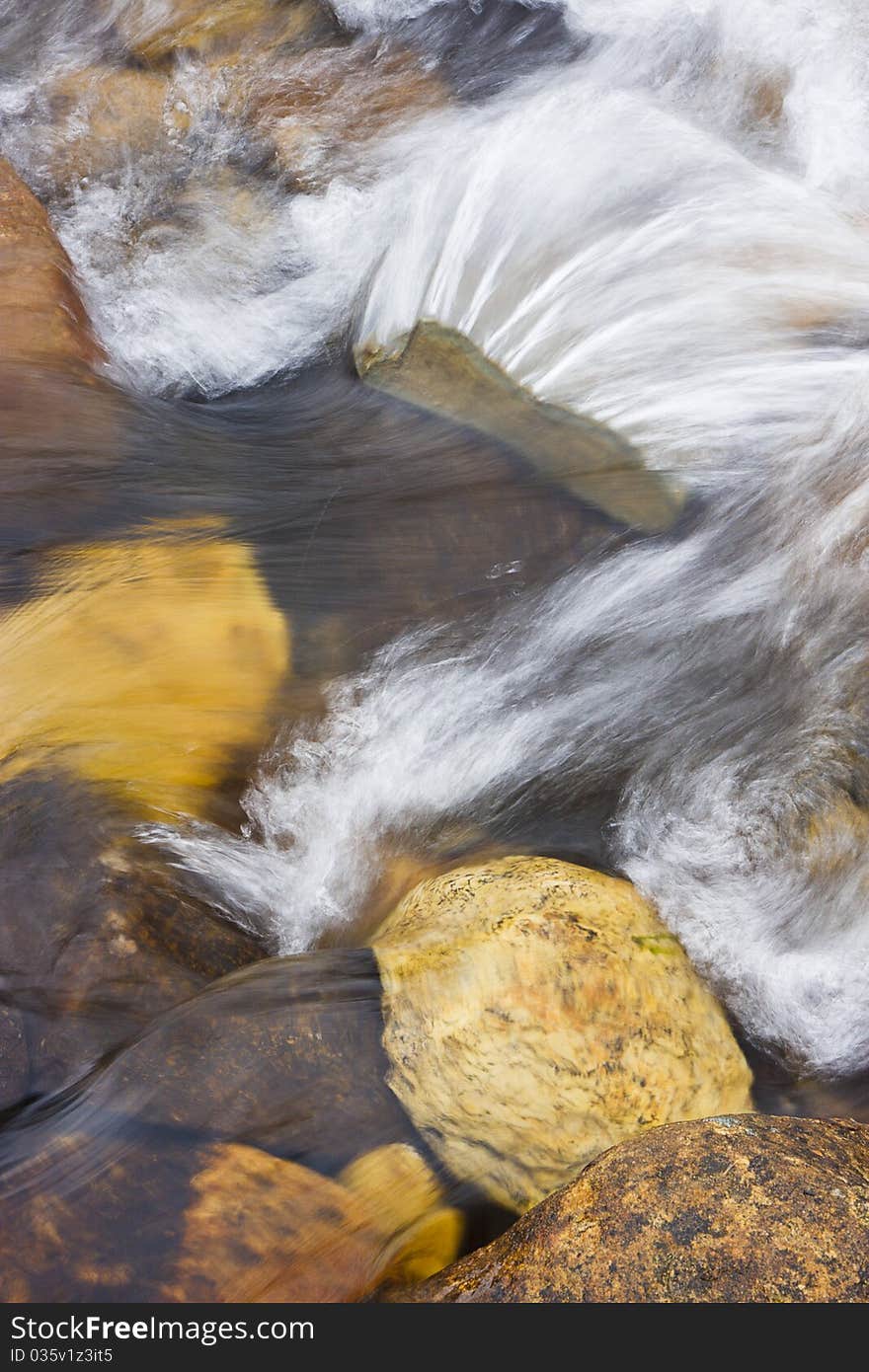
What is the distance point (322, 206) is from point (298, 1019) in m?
3.94

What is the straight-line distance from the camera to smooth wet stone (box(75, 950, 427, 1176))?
2.55 meters

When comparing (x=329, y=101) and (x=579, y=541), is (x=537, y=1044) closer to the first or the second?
(x=579, y=541)

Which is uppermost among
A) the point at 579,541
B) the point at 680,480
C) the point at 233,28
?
the point at 233,28

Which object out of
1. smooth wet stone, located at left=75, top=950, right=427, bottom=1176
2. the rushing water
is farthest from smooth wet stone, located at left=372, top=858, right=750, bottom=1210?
the rushing water

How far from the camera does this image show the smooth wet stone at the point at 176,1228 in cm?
231

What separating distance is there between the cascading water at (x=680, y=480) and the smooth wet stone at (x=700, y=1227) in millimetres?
882

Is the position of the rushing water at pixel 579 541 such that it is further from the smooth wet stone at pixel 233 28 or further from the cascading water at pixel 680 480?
the smooth wet stone at pixel 233 28

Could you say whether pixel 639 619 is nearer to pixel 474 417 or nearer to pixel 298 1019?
pixel 474 417

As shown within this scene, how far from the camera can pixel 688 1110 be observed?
2715 mm

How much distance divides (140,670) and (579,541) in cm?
154

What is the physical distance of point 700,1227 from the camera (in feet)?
6.93

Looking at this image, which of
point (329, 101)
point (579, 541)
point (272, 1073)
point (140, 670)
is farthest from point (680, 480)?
point (329, 101)

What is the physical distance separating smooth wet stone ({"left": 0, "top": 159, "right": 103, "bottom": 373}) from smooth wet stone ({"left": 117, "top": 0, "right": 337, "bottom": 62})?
1497 millimetres

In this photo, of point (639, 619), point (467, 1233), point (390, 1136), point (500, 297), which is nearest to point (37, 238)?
point (500, 297)
